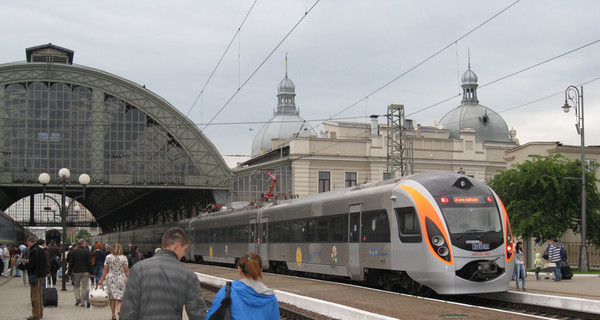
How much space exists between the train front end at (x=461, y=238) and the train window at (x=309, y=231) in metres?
6.81

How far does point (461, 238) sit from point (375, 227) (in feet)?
10.0

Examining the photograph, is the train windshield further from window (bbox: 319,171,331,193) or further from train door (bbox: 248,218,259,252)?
Result: window (bbox: 319,171,331,193)

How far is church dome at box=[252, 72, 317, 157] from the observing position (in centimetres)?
8762

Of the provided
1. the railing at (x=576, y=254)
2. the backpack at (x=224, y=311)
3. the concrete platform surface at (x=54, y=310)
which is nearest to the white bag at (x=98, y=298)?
the concrete platform surface at (x=54, y=310)

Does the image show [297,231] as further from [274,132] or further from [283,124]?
[283,124]

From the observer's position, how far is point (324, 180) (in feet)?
195

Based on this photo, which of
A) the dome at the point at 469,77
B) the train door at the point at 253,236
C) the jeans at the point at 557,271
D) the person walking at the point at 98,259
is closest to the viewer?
the person walking at the point at 98,259

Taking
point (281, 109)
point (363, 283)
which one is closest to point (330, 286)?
point (363, 283)

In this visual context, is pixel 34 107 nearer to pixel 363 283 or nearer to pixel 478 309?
pixel 363 283

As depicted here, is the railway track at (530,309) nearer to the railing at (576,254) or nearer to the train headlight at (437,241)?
the train headlight at (437,241)

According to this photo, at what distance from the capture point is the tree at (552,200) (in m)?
32.8

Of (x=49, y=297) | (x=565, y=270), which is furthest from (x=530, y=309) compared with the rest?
(x=49, y=297)

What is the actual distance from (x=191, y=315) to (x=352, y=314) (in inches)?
271

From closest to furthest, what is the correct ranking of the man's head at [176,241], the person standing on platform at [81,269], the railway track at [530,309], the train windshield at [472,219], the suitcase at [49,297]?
1. the man's head at [176,241]
2. the railway track at [530,309]
3. the train windshield at [472,219]
4. the suitcase at [49,297]
5. the person standing on platform at [81,269]
